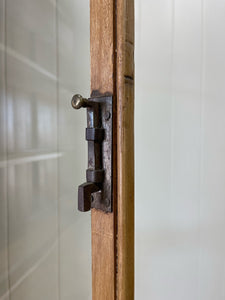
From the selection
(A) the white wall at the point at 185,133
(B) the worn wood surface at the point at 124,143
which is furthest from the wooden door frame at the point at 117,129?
(A) the white wall at the point at 185,133

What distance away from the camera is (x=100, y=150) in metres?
0.26

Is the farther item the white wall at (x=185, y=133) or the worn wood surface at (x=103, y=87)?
the white wall at (x=185, y=133)

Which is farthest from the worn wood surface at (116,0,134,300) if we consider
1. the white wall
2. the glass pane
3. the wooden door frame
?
the white wall

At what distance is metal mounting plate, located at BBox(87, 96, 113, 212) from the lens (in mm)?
252

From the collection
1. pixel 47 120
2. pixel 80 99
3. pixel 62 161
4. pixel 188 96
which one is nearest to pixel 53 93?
pixel 47 120

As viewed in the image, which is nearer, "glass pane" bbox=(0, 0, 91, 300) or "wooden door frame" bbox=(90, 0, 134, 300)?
"wooden door frame" bbox=(90, 0, 134, 300)

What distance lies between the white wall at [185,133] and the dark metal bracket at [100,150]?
0.36m

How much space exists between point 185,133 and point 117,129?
16.6 inches

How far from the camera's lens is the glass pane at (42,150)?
427mm

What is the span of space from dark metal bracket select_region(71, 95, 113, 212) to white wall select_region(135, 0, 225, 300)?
36cm

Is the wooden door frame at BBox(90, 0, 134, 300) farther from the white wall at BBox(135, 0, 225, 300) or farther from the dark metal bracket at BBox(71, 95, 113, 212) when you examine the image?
the white wall at BBox(135, 0, 225, 300)

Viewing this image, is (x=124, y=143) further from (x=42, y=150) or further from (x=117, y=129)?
(x=42, y=150)

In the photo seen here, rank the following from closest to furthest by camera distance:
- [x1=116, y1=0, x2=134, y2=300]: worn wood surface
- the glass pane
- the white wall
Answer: [x1=116, y1=0, x2=134, y2=300]: worn wood surface → the glass pane → the white wall

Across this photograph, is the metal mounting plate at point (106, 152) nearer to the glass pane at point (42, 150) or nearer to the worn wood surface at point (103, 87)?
the worn wood surface at point (103, 87)
